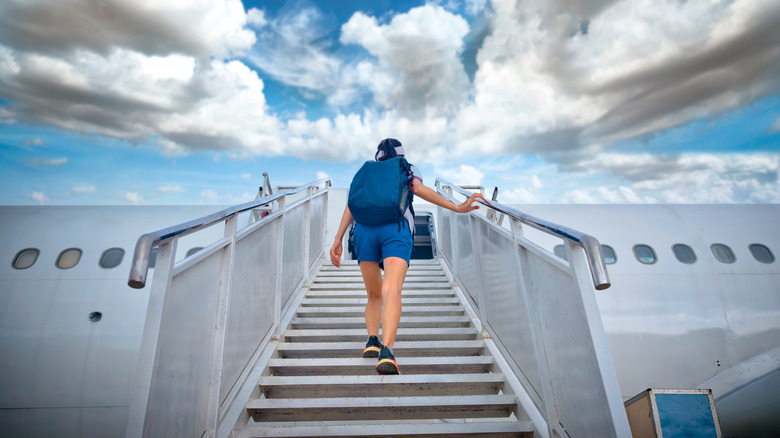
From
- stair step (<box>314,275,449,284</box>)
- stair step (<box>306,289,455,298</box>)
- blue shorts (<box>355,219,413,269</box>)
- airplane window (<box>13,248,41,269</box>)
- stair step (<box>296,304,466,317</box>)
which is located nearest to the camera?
blue shorts (<box>355,219,413,269</box>)

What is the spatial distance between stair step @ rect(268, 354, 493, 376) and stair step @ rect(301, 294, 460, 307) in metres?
1.22

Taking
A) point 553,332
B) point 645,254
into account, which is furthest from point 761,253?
point 553,332

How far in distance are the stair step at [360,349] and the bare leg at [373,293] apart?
0.55 meters

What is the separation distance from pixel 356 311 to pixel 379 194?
1896 millimetres

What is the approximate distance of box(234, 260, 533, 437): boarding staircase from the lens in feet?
7.39

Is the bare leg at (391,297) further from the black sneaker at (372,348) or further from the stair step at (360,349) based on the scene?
the stair step at (360,349)

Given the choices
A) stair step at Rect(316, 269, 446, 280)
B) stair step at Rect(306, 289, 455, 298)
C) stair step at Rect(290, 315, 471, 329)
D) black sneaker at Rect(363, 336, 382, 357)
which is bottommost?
black sneaker at Rect(363, 336, 382, 357)

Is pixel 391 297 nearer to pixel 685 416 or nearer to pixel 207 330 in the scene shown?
pixel 207 330

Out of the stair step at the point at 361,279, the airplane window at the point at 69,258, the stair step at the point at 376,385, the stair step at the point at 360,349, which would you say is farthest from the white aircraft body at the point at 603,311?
the stair step at the point at 376,385

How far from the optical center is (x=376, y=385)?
2662mm

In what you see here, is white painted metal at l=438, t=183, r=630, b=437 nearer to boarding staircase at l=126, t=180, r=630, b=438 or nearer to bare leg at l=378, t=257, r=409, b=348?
boarding staircase at l=126, t=180, r=630, b=438

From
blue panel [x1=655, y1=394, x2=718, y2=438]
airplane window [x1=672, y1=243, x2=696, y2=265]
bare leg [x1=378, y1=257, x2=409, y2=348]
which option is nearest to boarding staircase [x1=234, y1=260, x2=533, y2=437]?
bare leg [x1=378, y1=257, x2=409, y2=348]

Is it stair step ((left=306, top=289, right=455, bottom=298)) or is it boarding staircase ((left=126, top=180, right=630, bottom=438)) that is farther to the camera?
stair step ((left=306, top=289, right=455, bottom=298))

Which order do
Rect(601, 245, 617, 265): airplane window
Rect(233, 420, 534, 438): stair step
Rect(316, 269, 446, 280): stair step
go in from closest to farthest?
Rect(233, 420, 534, 438): stair step
Rect(316, 269, 446, 280): stair step
Rect(601, 245, 617, 265): airplane window
